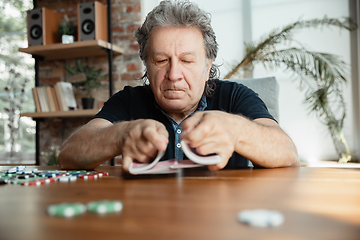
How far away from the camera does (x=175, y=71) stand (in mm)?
1228

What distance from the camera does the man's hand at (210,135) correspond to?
72 centimetres

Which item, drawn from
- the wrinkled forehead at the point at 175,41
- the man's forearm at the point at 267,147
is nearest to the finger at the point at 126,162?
the man's forearm at the point at 267,147

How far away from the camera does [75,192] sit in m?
0.56

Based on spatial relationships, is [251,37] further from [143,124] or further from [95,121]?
[143,124]

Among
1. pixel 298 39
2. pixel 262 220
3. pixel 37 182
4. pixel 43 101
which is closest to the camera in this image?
pixel 262 220

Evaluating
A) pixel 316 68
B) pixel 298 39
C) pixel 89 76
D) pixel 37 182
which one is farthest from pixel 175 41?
pixel 298 39

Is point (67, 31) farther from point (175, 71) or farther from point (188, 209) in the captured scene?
point (188, 209)

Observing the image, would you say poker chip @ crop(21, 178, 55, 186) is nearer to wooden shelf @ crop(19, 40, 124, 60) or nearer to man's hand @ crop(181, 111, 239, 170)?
man's hand @ crop(181, 111, 239, 170)

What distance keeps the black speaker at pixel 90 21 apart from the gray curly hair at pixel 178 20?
1.75m

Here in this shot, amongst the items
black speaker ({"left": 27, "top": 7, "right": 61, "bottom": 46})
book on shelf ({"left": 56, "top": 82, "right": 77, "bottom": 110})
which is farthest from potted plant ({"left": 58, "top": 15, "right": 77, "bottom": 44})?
book on shelf ({"left": 56, "top": 82, "right": 77, "bottom": 110})

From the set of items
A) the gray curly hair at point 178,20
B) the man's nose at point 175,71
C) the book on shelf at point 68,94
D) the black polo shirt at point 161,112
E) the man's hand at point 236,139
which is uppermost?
the gray curly hair at point 178,20

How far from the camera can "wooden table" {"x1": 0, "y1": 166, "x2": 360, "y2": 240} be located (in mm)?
312

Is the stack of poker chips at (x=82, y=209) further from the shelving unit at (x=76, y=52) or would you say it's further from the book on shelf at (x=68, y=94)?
the book on shelf at (x=68, y=94)

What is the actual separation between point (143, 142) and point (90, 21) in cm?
262
